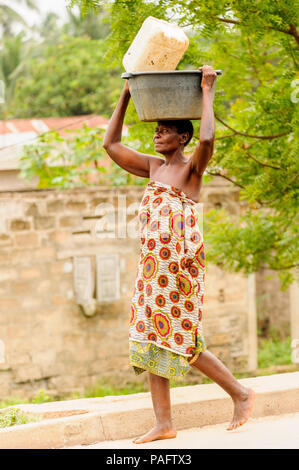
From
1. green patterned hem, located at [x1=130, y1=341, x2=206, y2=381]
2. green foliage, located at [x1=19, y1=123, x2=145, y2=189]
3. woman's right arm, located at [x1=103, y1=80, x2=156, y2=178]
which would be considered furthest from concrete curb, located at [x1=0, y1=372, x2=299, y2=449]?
green foliage, located at [x1=19, y1=123, x2=145, y2=189]

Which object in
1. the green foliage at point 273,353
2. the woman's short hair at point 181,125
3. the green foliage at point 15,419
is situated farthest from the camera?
the green foliage at point 273,353

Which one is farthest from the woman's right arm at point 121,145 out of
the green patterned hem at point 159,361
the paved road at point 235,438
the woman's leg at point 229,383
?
the paved road at point 235,438

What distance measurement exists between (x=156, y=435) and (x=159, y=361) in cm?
41

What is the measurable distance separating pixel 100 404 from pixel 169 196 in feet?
4.97

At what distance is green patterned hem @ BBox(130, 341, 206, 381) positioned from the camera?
3611 millimetres

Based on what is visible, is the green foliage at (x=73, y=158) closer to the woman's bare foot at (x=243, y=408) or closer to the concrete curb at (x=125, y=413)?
the concrete curb at (x=125, y=413)

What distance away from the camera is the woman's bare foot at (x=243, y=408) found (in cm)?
386

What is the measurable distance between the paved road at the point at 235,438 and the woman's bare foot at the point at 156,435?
1.0 inches

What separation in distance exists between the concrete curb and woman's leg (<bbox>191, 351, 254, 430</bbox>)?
13.5 inches

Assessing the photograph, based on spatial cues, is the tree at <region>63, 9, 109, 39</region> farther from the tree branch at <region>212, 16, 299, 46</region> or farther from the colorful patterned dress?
the colorful patterned dress

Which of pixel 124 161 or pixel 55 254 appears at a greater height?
pixel 124 161
